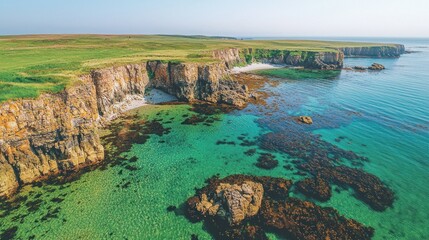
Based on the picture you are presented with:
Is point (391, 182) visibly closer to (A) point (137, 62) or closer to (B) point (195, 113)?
(B) point (195, 113)

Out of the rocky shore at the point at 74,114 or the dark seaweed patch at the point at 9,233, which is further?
the rocky shore at the point at 74,114

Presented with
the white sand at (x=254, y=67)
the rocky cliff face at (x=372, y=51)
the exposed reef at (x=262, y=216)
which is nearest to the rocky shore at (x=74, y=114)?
the exposed reef at (x=262, y=216)

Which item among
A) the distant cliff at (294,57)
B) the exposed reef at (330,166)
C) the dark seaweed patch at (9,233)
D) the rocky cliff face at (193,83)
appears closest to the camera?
the dark seaweed patch at (9,233)

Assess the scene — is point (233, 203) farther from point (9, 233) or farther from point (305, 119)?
point (305, 119)

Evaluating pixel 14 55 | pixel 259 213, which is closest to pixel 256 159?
pixel 259 213

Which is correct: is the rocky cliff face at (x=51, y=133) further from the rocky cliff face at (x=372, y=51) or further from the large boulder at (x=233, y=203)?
the rocky cliff face at (x=372, y=51)

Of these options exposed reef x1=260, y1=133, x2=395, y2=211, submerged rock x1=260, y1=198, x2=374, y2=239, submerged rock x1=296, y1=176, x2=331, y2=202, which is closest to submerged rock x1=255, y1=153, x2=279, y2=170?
exposed reef x1=260, y1=133, x2=395, y2=211

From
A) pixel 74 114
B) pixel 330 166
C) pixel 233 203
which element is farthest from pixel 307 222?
pixel 74 114
